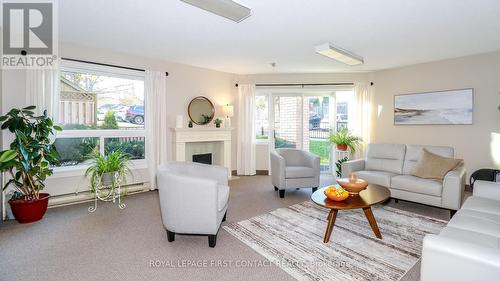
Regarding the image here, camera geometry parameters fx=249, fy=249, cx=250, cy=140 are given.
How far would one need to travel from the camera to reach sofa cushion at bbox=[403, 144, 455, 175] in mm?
3725

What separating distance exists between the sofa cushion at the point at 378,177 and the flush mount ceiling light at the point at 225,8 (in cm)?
299

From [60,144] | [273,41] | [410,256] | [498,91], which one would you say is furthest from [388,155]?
[60,144]

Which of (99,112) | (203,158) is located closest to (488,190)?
(203,158)

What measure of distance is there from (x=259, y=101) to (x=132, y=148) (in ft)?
10.0

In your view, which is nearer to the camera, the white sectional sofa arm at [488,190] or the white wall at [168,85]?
the white sectional sofa arm at [488,190]

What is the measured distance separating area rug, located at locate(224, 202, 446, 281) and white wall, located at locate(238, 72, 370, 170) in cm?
267

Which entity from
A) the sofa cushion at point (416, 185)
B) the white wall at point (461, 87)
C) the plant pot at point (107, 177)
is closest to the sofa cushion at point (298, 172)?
the sofa cushion at point (416, 185)

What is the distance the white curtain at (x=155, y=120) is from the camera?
4.50 meters

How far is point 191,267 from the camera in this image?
2.13 meters

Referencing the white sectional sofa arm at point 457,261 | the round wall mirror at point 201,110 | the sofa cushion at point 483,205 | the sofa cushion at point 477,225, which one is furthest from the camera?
the round wall mirror at point 201,110

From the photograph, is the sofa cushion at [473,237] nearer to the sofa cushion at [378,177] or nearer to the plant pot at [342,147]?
the sofa cushion at [378,177]

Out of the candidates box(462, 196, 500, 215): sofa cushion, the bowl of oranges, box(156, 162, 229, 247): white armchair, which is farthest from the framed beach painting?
box(156, 162, 229, 247): white armchair

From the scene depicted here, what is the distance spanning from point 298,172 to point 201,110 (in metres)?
2.52

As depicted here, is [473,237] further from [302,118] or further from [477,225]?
[302,118]
